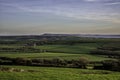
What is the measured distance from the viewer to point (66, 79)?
23.3m

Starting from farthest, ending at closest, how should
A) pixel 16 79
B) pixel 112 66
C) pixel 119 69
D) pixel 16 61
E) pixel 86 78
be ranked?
pixel 16 61
pixel 112 66
pixel 119 69
pixel 86 78
pixel 16 79

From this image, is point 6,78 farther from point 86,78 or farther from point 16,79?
point 86,78

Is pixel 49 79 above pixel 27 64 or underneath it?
above

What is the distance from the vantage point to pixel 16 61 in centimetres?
6016

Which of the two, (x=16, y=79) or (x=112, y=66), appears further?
(x=112, y=66)

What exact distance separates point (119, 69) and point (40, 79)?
959 inches

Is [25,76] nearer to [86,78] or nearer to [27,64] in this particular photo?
[86,78]

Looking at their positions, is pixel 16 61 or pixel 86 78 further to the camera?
pixel 16 61

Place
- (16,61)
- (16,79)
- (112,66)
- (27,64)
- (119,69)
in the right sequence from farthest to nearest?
(16,61) < (27,64) < (112,66) < (119,69) < (16,79)

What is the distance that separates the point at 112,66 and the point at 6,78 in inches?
1133

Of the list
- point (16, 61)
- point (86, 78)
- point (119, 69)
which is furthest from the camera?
point (16, 61)

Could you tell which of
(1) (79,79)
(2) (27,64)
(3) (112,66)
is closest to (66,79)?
(1) (79,79)

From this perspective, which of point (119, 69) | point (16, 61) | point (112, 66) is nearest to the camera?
point (119, 69)

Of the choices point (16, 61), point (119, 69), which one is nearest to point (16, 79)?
point (119, 69)
